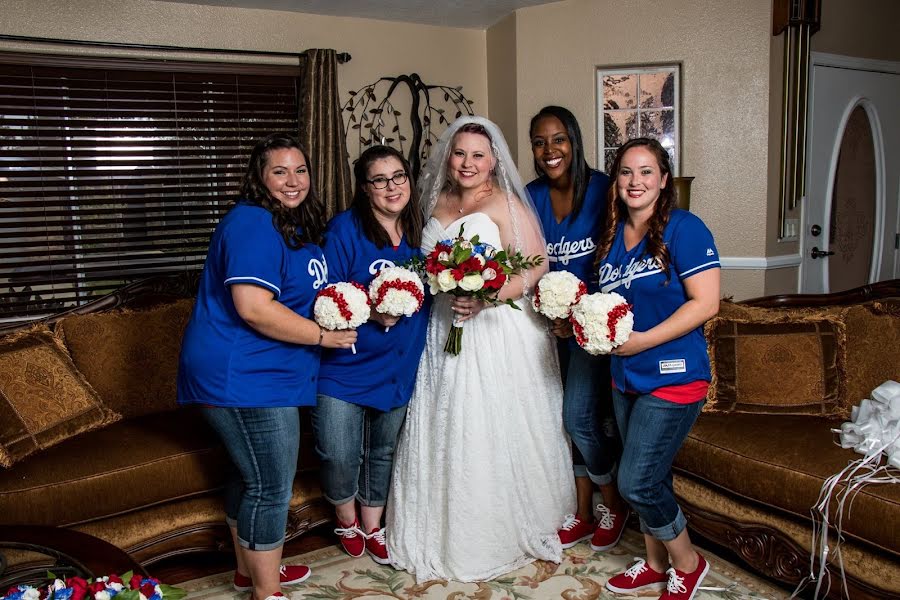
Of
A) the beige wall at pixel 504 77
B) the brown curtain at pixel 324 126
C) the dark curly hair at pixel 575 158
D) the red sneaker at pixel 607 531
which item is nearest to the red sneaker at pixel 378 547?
the red sneaker at pixel 607 531

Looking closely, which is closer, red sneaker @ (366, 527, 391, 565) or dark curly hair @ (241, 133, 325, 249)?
dark curly hair @ (241, 133, 325, 249)

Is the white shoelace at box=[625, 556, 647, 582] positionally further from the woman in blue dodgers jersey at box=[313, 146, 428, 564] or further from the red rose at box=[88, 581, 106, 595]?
the red rose at box=[88, 581, 106, 595]

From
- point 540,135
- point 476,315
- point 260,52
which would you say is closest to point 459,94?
point 260,52

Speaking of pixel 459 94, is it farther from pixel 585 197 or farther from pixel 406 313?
pixel 406 313

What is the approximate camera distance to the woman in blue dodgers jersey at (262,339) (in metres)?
2.26

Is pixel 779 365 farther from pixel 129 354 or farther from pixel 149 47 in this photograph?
pixel 149 47

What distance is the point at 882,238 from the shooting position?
213 inches

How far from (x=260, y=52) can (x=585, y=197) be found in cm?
254

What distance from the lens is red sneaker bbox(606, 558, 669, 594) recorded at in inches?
105

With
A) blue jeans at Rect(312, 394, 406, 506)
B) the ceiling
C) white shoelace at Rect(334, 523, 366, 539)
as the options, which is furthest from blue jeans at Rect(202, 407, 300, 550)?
the ceiling

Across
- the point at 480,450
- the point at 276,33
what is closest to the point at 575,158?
the point at 480,450

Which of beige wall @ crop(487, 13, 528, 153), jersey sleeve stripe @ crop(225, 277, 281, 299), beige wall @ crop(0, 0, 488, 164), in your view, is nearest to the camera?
jersey sleeve stripe @ crop(225, 277, 281, 299)

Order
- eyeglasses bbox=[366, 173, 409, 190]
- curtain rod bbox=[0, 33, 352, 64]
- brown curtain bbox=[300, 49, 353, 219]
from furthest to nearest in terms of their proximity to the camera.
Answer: brown curtain bbox=[300, 49, 353, 219] < curtain rod bbox=[0, 33, 352, 64] < eyeglasses bbox=[366, 173, 409, 190]

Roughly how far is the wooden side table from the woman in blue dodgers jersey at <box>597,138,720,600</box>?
1544mm
